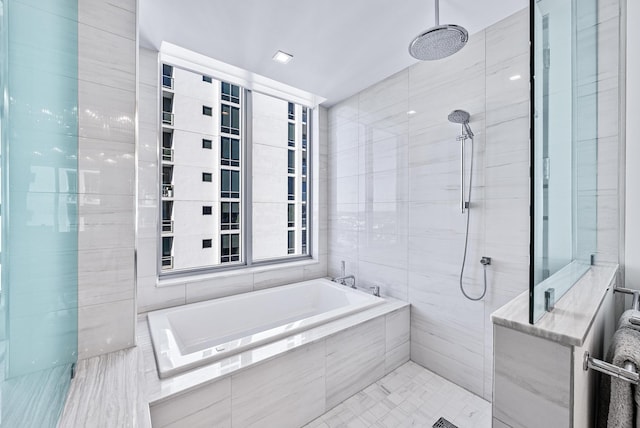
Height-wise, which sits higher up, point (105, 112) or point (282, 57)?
point (282, 57)

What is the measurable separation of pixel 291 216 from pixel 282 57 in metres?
1.73

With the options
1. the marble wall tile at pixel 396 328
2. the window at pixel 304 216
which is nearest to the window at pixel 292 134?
the window at pixel 304 216

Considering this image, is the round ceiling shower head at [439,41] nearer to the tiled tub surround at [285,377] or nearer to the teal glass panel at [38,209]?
the teal glass panel at [38,209]

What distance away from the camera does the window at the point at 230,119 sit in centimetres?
282

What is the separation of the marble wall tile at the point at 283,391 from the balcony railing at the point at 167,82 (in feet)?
8.23

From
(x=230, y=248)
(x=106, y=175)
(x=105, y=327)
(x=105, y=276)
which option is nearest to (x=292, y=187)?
(x=230, y=248)

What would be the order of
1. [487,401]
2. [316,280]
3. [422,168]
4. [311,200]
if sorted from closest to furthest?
[487,401]
[422,168]
[316,280]
[311,200]

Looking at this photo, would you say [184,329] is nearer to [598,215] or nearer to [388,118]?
[388,118]

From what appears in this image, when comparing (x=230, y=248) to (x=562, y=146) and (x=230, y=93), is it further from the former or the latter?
(x=562, y=146)

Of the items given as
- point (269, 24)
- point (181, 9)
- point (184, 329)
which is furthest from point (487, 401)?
point (181, 9)

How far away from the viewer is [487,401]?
1877mm

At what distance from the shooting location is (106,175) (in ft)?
4.83

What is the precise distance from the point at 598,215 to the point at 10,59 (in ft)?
8.06

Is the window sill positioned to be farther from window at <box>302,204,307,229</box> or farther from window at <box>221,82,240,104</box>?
window at <box>221,82,240,104</box>
